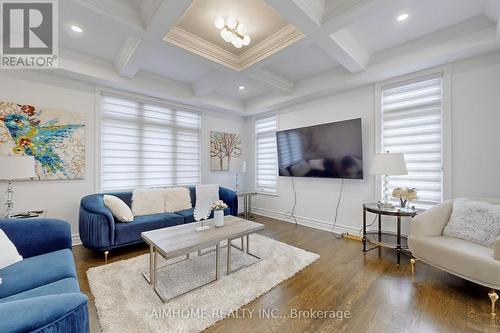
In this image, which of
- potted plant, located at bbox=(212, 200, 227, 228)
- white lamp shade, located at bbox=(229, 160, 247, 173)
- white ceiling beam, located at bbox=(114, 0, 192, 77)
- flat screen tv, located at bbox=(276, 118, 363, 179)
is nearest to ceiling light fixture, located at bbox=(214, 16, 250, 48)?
white ceiling beam, located at bbox=(114, 0, 192, 77)

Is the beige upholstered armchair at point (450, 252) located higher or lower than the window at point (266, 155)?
lower

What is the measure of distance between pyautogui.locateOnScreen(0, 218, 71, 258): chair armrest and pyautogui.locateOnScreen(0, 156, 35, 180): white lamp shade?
76cm

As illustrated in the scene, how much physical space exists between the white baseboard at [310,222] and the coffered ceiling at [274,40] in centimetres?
250

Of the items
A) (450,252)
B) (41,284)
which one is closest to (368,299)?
(450,252)

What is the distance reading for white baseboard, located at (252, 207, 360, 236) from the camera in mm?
3835

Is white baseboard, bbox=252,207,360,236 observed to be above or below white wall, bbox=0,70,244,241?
below

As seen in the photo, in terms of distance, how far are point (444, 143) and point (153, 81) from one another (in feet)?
15.2

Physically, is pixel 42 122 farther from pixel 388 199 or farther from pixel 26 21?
pixel 388 199

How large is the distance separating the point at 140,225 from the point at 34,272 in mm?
1584

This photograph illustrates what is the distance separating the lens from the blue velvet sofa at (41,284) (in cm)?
84

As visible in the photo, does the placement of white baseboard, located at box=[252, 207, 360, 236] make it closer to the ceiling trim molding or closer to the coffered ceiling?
the coffered ceiling

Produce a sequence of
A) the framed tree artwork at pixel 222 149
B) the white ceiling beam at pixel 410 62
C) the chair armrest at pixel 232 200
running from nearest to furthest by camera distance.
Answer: the white ceiling beam at pixel 410 62
the chair armrest at pixel 232 200
the framed tree artwork at pixel 222 149

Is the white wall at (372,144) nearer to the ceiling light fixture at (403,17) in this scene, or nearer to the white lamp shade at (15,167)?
the ceiling light fixture at (403,17)

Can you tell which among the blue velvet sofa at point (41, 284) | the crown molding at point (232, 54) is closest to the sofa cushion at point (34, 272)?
the blue velvet sofa at point (41, 284)
